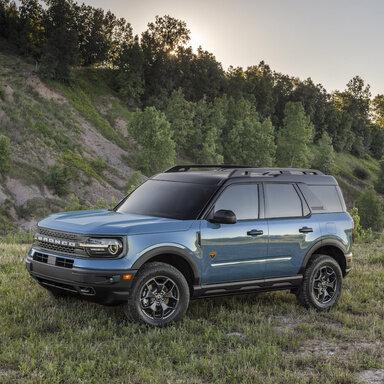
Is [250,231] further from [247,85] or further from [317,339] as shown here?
[247,85]

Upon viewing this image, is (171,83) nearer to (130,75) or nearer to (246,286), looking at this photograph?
(130,75)

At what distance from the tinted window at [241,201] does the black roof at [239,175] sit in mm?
155

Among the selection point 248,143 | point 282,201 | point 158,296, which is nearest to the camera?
point 158,296

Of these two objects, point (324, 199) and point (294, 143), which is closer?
point (324, 199)

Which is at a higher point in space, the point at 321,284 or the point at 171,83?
the point at 171,83

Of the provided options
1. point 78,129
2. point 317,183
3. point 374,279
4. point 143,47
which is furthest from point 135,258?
point 143,47

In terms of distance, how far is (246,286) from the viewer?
829 centimetres

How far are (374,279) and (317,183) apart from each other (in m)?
3.05

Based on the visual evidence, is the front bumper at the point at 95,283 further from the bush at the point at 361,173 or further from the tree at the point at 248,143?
the bush at the point at 361,173

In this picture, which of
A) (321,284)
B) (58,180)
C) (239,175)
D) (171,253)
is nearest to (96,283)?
(171,253)

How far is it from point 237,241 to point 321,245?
1737mm

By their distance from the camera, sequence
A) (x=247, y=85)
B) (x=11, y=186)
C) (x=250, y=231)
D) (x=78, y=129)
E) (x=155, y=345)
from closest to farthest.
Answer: (x=155, y=345) → (x=250, y=231) → (x=11, y=186) → (x=78, y=129) → (x=247, y=85)

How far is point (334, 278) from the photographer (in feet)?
30.8

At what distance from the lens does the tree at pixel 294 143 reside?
94375 mm
